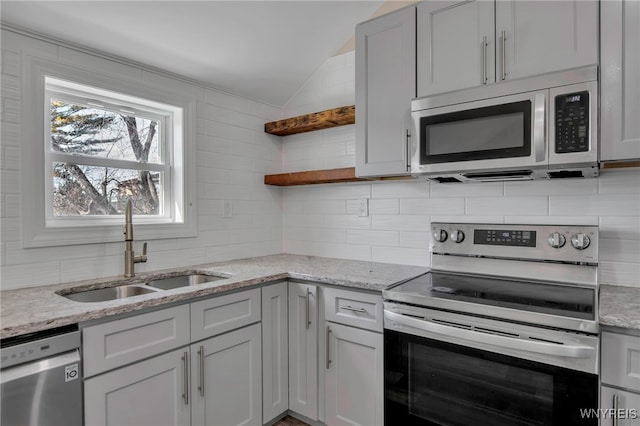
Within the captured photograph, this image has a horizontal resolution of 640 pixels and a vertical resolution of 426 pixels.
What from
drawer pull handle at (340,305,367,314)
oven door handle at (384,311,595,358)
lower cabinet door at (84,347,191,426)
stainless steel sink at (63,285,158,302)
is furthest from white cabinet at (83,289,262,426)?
oven door handle at (384,311,595,358)

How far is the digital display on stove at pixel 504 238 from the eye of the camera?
181 cm

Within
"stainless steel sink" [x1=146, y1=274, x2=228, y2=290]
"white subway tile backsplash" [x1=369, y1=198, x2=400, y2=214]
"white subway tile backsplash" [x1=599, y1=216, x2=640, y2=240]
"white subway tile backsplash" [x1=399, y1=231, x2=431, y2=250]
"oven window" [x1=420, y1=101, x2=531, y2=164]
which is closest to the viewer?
"oven window" [x1=420, y1=101, x2=531, y2=164]

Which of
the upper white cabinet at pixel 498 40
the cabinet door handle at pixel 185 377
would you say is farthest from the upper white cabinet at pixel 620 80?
the cabinet door handle at pixel 185 377

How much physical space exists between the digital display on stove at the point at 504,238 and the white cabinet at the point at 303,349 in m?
0.92

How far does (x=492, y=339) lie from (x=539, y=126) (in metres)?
0.88

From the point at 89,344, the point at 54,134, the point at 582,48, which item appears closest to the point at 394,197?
the point at 582,48

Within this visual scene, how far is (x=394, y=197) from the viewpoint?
2363 millimetres

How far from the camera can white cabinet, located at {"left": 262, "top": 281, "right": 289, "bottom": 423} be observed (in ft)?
6.57

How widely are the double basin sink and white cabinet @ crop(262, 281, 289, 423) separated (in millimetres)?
313

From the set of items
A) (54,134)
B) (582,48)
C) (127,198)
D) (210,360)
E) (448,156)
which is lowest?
(210,360)

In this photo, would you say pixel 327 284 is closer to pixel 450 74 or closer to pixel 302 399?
pixel 302 399

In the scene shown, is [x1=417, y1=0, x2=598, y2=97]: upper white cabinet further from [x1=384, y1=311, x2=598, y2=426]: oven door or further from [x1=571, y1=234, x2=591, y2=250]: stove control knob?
[x1=384, y1=311, x2=598, y2=426]: oven door

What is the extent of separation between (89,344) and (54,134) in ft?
3.79

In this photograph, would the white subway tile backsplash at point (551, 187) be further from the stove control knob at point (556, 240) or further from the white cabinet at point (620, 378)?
the white cabinet at point (620, 378)
